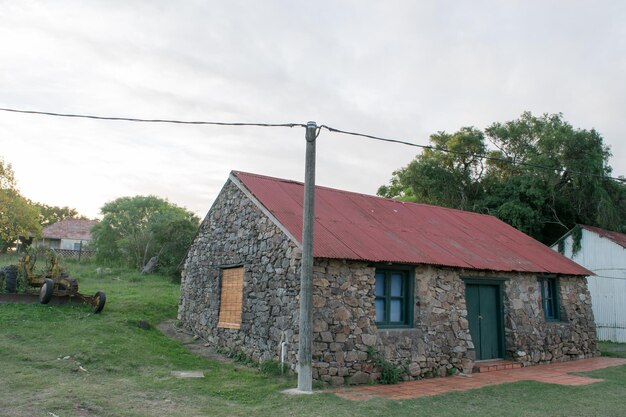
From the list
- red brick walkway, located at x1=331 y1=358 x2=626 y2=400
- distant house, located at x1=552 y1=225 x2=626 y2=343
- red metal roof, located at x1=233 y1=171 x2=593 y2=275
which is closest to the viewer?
red brick walkway, located at x1=331 y1=358 x2=626 y2=400

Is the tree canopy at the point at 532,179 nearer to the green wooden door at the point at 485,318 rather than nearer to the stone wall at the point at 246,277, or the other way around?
the green wooden door at the point at 485,318

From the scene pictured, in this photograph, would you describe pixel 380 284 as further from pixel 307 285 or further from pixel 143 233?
pixel 143 233

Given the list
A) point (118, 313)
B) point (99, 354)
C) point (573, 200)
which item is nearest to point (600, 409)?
point (99, 354)

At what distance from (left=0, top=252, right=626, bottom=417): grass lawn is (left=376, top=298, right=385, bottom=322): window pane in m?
2.36

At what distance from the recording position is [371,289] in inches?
432

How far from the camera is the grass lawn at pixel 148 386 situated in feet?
25.2

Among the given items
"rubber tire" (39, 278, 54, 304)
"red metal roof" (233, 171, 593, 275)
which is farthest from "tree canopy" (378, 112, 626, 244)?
"rubber tire" (39, 278, 54, 304)

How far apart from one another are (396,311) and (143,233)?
73.7 ft

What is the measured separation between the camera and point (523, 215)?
24.0 m

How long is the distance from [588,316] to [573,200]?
1030 cm

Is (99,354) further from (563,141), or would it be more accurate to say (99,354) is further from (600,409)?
(563,141)

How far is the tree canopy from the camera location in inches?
951

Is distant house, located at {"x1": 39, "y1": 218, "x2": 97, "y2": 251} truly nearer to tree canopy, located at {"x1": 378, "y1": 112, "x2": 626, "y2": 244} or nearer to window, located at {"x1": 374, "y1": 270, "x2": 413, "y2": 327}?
tree canopy, located at {"x1": 378, "y1": 112, "x2": 626, "y2": 244}

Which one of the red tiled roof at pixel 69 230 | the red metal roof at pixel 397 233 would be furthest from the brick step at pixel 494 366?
the red tiled roof at pixel 69 230
